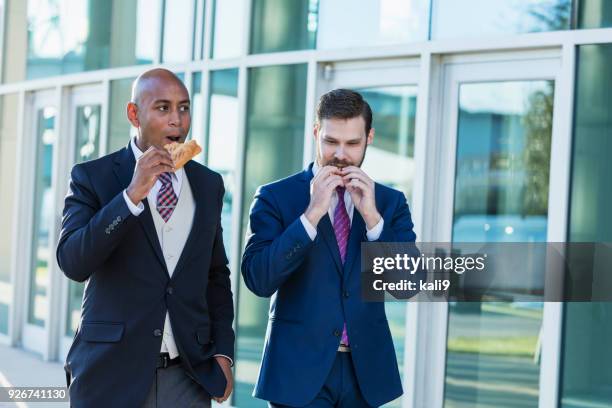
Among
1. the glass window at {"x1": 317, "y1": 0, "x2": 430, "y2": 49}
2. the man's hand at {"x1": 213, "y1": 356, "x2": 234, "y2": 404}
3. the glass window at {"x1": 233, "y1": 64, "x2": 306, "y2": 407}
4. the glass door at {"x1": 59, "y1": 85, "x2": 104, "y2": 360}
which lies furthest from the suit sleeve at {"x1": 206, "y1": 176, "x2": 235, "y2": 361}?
the glass door at {"x1": 59, "y1": 85, "x2": 104, "y2": 360}

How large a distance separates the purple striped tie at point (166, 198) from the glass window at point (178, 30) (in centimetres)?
450

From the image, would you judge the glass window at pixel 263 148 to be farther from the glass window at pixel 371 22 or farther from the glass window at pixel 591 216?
the glass window at pixel 591 216

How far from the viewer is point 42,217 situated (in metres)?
9.85

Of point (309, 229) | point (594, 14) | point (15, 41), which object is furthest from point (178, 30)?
point (309, 229)

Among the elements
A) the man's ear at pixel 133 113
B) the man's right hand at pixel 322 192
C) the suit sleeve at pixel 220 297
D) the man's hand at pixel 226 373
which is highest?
the man's ear at pixel 133 113

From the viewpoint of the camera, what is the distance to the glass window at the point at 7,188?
1036cm

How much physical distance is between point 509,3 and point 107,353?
11.5 ft

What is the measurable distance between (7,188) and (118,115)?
2.60 meters

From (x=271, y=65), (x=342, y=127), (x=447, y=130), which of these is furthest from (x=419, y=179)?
(x=342, y=127)

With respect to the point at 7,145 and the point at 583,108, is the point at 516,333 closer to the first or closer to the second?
the point at 583,108

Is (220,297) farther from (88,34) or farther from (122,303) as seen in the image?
(88,34)

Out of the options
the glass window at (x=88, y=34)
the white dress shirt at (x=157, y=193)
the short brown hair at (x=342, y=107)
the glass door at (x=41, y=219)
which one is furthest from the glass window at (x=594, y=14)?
the glass door at (x=41, y=219)

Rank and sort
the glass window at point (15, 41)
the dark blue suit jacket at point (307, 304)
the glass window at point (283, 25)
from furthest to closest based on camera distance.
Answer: the glass window at point (15, 41) → the glass window at point (283, 25) → the dark blue suit jacket at point (307, 304)

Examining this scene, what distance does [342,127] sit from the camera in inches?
120
